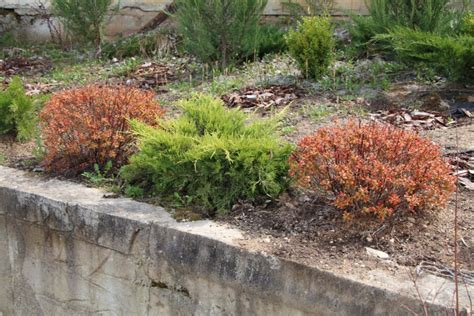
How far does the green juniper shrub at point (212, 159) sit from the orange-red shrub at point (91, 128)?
382mm

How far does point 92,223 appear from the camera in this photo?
407cm

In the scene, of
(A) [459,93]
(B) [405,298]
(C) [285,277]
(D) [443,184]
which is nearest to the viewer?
(B) [405,298]

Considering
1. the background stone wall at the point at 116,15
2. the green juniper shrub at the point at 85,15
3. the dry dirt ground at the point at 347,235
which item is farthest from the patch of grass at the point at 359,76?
the green juniper shrub at the point at 85,15

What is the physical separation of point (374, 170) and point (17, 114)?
10.8 feet

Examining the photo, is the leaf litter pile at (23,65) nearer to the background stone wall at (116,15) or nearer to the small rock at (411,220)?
the background stone wall at (116,15)

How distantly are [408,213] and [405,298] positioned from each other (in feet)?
2.40

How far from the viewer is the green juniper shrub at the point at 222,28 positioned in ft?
25.9

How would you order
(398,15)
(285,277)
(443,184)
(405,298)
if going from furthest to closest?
(398,15) < (443,184) < (285,277) < (405,298)

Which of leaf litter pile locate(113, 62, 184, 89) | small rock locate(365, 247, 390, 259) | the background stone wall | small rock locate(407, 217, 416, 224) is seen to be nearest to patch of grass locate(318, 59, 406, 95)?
leaf litter pile locate(113, 62, 184, 89)

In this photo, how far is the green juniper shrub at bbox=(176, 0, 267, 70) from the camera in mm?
→ 7906

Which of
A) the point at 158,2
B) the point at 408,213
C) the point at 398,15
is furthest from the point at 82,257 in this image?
the point at 158,2

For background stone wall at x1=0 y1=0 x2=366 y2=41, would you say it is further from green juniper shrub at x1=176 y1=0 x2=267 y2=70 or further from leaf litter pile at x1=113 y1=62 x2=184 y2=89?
leaf litter pile at x1=113 y1=62 x2=184 y2=89

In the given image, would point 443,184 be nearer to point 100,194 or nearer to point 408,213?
point 408,213

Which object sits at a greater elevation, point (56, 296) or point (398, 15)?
point (398, 15)
